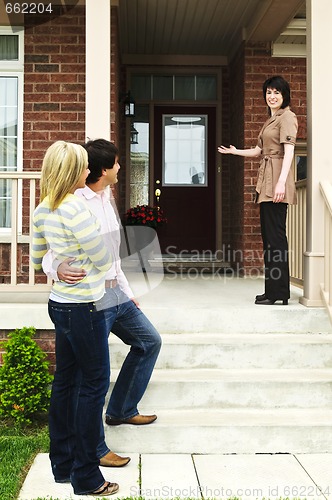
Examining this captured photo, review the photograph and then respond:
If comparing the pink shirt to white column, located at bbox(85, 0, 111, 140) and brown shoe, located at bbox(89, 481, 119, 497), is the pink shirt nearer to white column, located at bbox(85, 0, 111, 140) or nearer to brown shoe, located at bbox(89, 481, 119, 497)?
brown shoe, located at bbox(89, 481, 119, 497)

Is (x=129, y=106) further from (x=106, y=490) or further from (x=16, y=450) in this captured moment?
(x=106, y=490)

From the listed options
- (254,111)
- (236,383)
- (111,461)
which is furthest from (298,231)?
(111,461)

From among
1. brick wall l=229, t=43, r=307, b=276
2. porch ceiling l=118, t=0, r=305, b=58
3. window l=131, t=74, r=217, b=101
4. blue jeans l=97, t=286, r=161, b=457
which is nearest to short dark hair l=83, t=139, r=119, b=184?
blue jeans l=97, t=286, r=161, b=457

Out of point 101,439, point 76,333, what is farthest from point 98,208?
point 101,439

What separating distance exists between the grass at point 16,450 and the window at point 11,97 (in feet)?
10.5

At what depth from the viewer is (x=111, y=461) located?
2.95 meters

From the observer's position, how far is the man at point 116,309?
9.23 ft

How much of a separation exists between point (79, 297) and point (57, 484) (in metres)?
0.97

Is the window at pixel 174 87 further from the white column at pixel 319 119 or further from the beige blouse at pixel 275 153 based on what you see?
the beige blouse at pixel 275 153

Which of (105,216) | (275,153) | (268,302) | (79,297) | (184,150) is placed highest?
(184,150)

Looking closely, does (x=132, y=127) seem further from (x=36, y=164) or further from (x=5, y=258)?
(x=5, y=258)

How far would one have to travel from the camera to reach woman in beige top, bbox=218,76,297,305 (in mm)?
4258

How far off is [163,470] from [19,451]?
875 millimetres

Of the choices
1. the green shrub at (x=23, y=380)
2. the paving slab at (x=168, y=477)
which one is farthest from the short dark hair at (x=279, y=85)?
the paving slab at (x=168, y=477)
